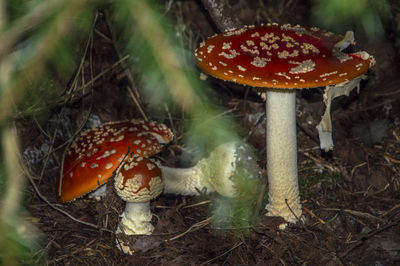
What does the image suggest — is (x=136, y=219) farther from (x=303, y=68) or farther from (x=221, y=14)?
(x=221, y=14)

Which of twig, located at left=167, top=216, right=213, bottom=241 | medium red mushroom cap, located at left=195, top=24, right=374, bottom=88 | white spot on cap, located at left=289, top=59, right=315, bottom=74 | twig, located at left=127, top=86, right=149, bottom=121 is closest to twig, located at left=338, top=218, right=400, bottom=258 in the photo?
twig, located at left=167, top=216, right=213, bottom=241

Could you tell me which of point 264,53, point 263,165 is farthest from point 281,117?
point 263,165

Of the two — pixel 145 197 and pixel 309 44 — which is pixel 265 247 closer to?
pixel 145 197

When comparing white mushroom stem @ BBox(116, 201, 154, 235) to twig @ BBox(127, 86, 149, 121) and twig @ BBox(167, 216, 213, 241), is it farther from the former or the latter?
twig @ BBox(127, 86, 149, 121)

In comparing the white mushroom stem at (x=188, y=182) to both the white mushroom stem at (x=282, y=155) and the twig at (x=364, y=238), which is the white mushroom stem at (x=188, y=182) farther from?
the twig at (x=364, y=238)

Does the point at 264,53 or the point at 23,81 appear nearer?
the point at 23,81

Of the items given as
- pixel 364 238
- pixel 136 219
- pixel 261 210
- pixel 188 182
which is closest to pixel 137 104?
pixel 188 182
